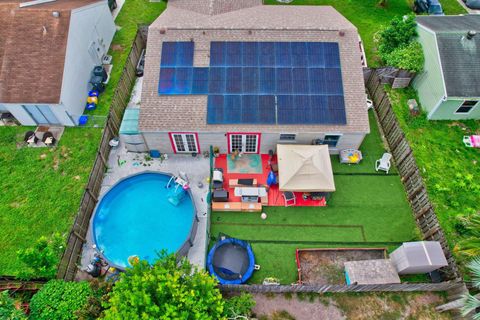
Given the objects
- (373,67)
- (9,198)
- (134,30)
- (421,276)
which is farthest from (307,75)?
(9,198)

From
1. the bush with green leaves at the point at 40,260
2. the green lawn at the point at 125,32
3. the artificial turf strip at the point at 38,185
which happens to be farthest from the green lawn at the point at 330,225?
the green lawn at the point at 125,32

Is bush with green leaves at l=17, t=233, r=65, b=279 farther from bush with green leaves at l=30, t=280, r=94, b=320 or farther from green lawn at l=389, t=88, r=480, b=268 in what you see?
green lawn at l=389, t=88, r=480, b=268

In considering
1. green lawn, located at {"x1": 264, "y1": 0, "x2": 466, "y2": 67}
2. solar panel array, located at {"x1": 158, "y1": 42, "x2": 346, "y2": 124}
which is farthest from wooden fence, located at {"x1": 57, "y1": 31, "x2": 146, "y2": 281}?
green lawn, located at {"x1": 264, "y1": 0, "x2": 466, "y2": 67}

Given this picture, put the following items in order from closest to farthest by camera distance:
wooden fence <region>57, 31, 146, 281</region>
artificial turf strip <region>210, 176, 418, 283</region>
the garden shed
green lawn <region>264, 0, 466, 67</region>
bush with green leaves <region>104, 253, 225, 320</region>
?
1. bush with green leaves <region>104, 253, 225, 320</region>
2. the garden shed
3. wooden fence <region>57, 31, 146, 281</region>
4. artificial turf strip <region>210, 176, 418, 283</region>
5. green lawn <region>264, 0, 466, 67</region>

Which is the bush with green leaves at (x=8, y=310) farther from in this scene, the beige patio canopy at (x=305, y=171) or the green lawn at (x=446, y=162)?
the green lawn at (x=446, y=162)

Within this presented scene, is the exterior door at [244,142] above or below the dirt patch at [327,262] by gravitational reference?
above

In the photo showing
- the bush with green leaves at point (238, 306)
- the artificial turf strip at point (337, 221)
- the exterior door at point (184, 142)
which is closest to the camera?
the bush with green leaves at point (238, 306)
